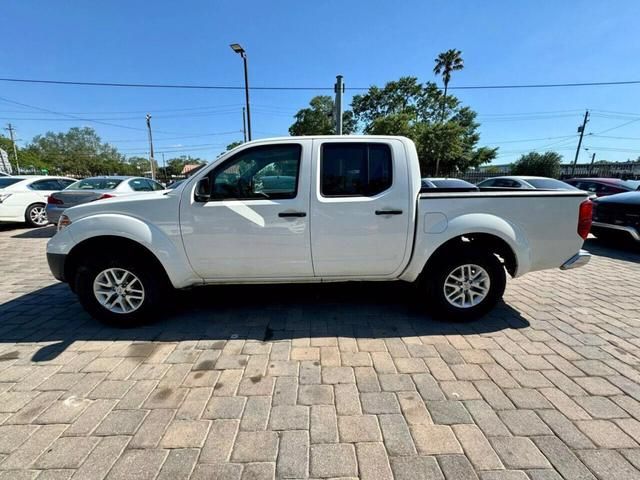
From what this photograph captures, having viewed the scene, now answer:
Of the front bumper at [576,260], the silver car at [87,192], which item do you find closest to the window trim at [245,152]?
the front bumper at [576,260]

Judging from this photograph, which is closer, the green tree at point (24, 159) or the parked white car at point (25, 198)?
the parked white car at point (25, 198)

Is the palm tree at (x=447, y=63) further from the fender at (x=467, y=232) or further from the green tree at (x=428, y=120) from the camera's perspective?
the fender at (x=467, y=232)

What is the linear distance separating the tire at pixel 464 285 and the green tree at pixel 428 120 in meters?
27.5

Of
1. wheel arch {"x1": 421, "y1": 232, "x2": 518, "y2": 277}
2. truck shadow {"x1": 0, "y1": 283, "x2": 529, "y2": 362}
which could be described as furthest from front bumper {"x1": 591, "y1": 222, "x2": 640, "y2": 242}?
wheel arch {"x1": 421, "y1": 232, "x2": 518, "y2": 277}

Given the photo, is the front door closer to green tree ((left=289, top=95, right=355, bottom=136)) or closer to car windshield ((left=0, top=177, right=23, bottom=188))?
car windshield ((left=0, top=177, right=23, bottom=188))

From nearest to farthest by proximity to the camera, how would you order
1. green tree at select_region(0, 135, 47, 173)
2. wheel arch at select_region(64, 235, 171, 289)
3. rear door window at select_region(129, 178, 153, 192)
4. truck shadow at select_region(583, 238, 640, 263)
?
wheel arch at select_region(64, 235, 171, 289)
truck shadow at select_region(583, 238, 640, 263)
rear door window at select_region(129, 178, 153, 192)
green tree at select_region(0, 135, 47, 173)

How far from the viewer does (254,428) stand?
1927mm

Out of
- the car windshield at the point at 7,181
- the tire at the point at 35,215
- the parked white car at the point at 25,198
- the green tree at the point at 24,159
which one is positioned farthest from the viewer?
the green tree at the point at 24,159

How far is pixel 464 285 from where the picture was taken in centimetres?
324

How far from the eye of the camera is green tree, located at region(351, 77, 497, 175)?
28.7m

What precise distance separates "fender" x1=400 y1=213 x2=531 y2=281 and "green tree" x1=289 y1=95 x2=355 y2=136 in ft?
133

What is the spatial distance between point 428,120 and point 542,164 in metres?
14.8

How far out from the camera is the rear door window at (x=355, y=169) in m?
3.04

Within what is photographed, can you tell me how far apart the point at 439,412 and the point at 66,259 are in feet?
12.0
